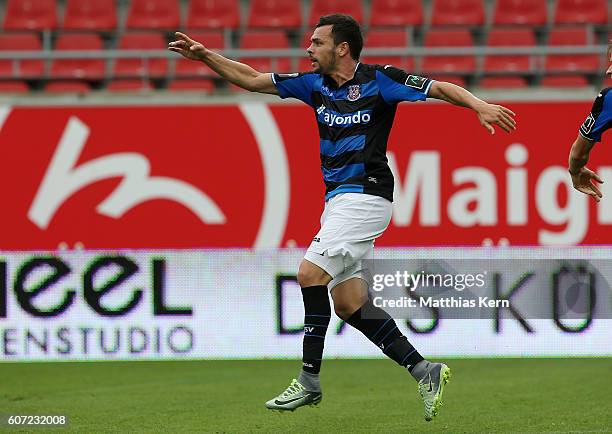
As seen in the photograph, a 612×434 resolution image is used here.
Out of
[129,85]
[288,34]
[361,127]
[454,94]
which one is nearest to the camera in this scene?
[454,94]

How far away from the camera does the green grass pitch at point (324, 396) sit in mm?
6574

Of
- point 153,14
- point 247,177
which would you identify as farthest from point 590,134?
point 153,14

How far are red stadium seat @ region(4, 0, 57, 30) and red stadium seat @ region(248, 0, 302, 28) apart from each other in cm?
257

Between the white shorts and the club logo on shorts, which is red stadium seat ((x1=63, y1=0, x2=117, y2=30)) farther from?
the club logo on shorts

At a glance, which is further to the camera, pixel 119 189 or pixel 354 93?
pixel 119 189

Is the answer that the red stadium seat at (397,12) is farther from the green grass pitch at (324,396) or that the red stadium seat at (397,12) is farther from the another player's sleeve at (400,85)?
the another player's sleeve at (400,85)

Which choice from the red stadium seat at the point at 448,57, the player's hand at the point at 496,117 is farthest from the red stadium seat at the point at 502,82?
the player's hand at the point at 496,117

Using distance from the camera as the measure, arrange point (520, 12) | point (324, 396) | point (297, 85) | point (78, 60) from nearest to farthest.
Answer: point (297, 85) → point (324, 396) → point (78, 60) → point (520, 12)

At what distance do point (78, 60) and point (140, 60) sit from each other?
2.58 ft

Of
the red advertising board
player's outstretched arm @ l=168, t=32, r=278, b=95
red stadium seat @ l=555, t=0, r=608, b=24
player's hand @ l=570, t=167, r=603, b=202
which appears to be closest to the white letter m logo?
the red advertising board

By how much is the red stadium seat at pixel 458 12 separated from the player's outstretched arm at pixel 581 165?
8.30 m

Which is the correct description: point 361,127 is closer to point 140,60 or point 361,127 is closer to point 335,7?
point 140,60

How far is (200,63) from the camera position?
13.7 metres

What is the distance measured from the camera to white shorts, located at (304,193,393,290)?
6.16m
